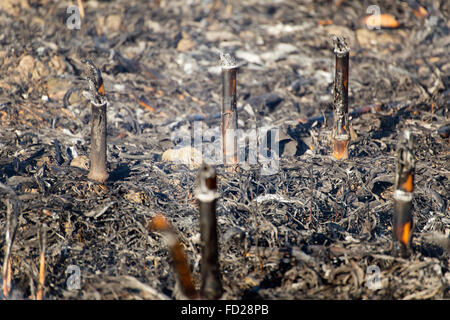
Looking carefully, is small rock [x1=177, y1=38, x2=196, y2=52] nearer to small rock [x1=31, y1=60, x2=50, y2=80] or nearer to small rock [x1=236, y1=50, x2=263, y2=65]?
small rock [x1=236, y1=50, x2=263, y2=65]

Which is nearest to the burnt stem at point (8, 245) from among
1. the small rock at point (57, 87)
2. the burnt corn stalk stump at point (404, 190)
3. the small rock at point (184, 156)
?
the small rock at point (184, 156)

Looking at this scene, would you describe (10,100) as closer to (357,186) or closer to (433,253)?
(357,186)

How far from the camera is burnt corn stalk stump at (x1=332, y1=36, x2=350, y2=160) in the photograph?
680cm

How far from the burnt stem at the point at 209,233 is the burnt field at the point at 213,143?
0.26 metres

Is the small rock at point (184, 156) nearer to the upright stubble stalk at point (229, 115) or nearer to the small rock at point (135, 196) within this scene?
the upright stubble stalk at point (229, 115)

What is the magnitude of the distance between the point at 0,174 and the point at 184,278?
10.2 ft

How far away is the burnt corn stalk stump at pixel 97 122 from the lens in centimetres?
577

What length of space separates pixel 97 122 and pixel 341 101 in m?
3.02

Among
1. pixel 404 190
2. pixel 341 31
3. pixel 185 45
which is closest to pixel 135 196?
pixel 404 190

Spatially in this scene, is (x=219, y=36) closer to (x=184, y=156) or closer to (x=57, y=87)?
(x=57, y=87)

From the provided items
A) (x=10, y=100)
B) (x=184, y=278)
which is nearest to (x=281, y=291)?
(x=184, y=278)

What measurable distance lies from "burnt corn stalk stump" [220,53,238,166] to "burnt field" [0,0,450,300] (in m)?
0.20

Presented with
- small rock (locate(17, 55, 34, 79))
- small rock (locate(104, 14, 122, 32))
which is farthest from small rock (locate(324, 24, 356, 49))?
small rock (locate(17, 55, 34, 79))

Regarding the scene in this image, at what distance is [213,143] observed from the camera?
793 cm
